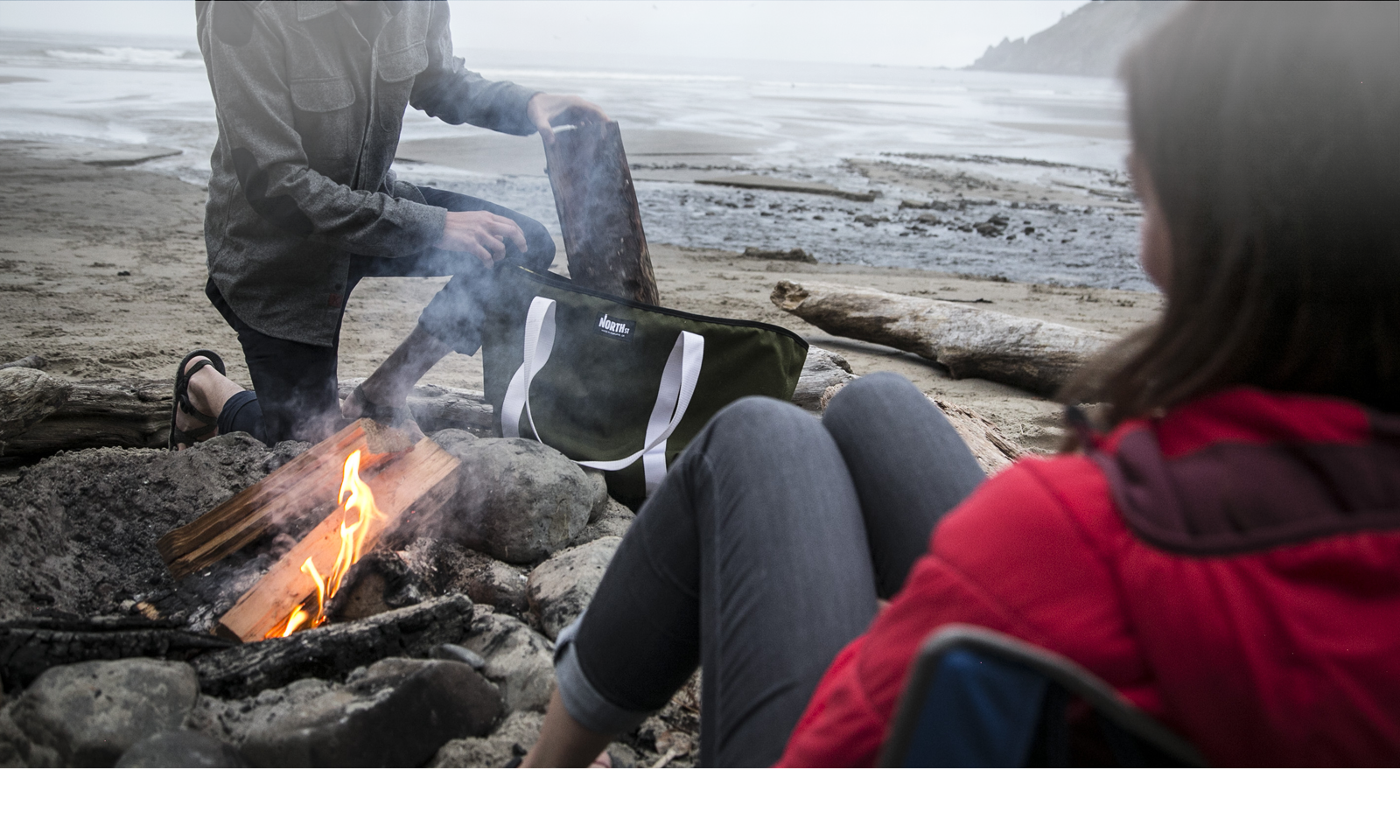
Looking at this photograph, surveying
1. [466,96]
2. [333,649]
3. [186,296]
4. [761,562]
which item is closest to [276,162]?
[466,96]

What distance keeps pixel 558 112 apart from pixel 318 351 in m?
1.03

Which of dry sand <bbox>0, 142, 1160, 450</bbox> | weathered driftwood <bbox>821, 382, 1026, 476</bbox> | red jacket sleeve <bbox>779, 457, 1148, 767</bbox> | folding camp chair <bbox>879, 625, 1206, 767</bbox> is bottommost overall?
dry sand <bbox>0, 142, 1160, 450</bbox>

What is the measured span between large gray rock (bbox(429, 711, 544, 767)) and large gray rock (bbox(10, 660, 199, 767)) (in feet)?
1.45

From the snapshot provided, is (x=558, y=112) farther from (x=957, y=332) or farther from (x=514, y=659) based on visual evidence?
(x=957, y=332)

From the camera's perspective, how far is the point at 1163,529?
65 centimetres

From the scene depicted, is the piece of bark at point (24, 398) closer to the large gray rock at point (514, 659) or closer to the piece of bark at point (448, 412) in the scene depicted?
the piece of bark at point (448, 412)

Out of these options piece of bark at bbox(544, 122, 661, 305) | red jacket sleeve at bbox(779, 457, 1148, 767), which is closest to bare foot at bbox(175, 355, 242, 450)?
piece of bark at bbox(544, 122, 661, 305)

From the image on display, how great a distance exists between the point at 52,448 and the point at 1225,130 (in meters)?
3.17

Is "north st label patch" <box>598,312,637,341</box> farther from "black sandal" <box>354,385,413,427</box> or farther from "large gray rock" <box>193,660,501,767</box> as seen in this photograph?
"large gray rock" <box>193,660,501,767</box>

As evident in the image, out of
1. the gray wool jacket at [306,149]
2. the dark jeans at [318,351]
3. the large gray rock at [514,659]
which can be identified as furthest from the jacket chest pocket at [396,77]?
the large gray rock at [514,659]

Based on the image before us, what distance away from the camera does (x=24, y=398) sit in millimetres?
2592

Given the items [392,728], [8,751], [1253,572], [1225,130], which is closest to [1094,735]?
[1253,572]

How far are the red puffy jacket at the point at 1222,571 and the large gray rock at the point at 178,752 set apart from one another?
45.4 inches

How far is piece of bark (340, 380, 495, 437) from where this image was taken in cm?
309
